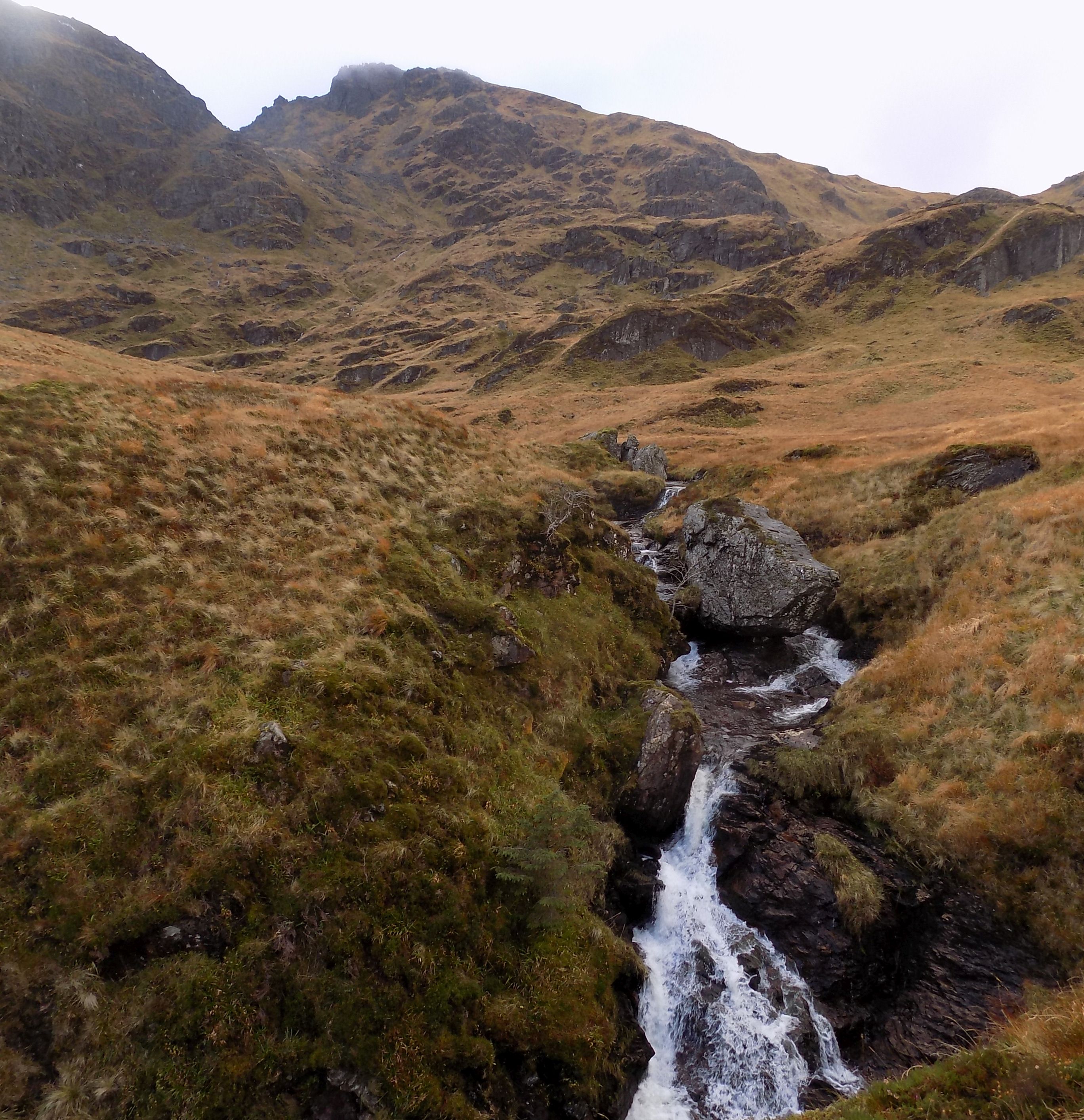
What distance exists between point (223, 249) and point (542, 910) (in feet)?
809

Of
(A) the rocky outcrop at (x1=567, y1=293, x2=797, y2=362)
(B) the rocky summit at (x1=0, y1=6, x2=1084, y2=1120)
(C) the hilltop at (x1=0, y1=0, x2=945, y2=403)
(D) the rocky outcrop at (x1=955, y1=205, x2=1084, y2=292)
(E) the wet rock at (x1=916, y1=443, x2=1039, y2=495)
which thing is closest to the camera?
(B) the rocky summit at (x1=0, y1=6, x2=1084, y2=1120)

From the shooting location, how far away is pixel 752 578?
2300 cm

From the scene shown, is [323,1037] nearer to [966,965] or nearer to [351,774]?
[351,774]

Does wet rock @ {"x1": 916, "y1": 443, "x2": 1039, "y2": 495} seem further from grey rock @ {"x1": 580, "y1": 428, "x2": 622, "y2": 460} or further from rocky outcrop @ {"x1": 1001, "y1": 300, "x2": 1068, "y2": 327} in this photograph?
rocky outcrop @ {"x1": 1001, "y1": 300, "x2": 1068, "y2": 327}

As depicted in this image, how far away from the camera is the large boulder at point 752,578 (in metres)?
21.9

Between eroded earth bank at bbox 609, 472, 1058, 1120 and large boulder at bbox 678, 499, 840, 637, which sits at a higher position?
large boulder at bbox 678, 499, 840, 637

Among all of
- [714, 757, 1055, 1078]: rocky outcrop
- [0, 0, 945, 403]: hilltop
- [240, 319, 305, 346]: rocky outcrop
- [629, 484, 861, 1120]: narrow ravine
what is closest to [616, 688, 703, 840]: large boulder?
[629, 484, 861, 1120]: narrow ravine

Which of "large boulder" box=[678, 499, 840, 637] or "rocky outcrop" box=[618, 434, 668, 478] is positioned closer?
"large boulder" box=[678, 499, 840, 637]

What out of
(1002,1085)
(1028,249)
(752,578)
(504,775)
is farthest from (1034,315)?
(1002,1085)

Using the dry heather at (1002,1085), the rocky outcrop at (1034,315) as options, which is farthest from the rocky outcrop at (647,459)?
the rocky outcrop at (1034,315)

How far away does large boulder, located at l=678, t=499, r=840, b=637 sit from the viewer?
21922mm

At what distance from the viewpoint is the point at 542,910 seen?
1009 cm

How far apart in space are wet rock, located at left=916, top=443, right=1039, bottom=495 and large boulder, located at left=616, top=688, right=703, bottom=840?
20238 millimetres

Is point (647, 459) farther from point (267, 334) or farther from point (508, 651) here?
point (267, 334)
